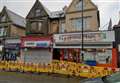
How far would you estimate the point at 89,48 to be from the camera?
33125 millimetres

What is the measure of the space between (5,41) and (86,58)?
14.5 meters

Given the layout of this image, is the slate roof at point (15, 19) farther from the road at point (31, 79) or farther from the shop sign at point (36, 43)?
the road at point (31, 79)

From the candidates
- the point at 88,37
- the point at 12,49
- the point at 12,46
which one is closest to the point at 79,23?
the point at 88,37

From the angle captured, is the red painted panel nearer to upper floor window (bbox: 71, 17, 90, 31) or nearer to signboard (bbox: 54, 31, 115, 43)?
signboard (bbox: 54, 31, 115, 43)

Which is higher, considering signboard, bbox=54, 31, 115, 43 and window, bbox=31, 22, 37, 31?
window, bbox=31, 22, 37, 31

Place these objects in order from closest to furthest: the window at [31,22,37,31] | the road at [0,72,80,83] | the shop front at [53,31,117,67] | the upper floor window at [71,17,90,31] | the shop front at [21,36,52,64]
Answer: the road at [0,72,80,83] → the shop front at [53,31,117,67] → the shop front at [21,36,52,64] → the upper floor window at [71,17,90,31] → the window at [31,22,37,31]

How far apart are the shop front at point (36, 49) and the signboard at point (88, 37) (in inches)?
65.2

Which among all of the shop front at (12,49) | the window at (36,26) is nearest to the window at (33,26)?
the window at (36,26)

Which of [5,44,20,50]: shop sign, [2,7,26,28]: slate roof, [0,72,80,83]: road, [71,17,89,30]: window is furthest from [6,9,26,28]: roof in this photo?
[0,72,80,83]: road

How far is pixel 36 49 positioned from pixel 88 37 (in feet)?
25.8

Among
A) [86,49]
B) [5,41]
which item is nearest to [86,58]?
[86,49]

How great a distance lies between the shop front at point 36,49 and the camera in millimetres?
35500

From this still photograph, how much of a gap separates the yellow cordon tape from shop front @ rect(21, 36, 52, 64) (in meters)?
6.21

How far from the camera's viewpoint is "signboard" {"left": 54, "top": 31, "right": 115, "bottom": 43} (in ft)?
103
